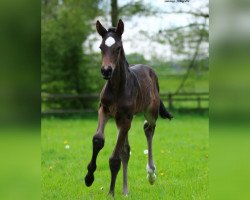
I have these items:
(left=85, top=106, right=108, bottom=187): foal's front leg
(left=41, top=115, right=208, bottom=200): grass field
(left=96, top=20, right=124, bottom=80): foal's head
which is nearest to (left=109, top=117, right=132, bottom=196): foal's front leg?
(left=85, top=106, right=108, bottom=187): foal's front leg

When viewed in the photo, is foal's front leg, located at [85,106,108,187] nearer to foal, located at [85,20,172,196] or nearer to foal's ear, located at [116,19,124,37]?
foal, located at [85,20,172,196]

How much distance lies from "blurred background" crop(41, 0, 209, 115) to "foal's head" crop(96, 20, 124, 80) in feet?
47.6

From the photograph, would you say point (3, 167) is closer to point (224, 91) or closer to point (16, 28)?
point (16, 28)

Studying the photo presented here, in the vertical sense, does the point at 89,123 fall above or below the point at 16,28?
below

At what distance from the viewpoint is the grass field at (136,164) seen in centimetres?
618

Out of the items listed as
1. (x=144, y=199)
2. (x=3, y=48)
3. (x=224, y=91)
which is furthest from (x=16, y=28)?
(x=144, y=199)

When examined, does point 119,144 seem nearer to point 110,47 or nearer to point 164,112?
point 110,47

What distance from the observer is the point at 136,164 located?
27.8 feet

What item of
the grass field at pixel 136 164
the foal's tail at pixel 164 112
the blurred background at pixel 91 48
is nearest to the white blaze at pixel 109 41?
the grass field at pixel 136 164

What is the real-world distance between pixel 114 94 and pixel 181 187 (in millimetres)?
→ 1862

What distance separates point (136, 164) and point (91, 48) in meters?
12.7

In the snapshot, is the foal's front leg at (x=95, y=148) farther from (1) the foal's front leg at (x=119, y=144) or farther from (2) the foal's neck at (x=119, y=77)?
(2) the foal's neck at (x=119, y=77)

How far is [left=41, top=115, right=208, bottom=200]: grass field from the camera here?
20.3 ft

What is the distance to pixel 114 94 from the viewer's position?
5391 millimetres
